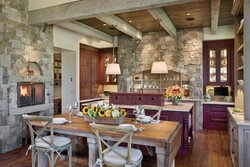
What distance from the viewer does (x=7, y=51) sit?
412 centimetres

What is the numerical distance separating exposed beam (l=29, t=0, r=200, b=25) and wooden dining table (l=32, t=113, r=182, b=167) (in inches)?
78.4

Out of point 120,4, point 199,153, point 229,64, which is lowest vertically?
point 199,153

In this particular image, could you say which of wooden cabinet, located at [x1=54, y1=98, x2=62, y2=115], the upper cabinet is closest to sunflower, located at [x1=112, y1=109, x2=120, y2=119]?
the upper cabinet

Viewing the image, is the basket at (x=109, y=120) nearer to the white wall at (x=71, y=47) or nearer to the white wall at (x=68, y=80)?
the white wall at (x=71, y=47)

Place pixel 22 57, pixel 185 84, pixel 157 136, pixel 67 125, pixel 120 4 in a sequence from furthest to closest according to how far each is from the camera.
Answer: pixel 185 84 → pixel 22 57 → pixel 120 4 → pixel 67 125 → pixel 157 136

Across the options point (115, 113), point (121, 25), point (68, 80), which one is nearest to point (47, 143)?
point (115, 113)

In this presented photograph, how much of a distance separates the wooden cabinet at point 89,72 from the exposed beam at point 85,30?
73cm

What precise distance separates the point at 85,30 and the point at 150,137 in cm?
451

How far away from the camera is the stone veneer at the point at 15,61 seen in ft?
13.4

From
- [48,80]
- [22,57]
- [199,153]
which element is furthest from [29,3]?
[199,153]

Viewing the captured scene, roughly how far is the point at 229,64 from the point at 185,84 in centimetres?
146

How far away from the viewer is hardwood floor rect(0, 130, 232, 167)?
3.26 metres

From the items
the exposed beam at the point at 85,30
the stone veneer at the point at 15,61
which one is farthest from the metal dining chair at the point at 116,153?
the exposed beam at the point at 85,30

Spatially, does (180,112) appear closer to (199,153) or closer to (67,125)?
(199,153)
